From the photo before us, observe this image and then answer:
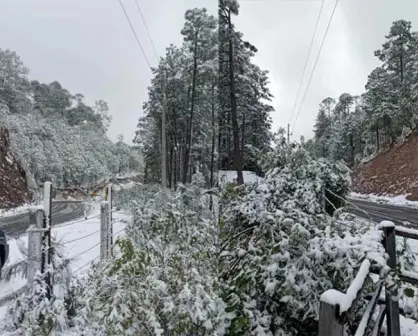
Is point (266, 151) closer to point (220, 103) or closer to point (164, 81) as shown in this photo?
point (220, 103)

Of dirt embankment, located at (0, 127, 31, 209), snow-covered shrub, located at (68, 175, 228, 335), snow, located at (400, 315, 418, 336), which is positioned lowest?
snow, located at (400, 315, 418, 336)

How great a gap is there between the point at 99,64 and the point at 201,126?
1.52ft

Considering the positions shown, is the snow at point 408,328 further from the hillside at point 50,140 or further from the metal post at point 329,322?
the hillside at point 50,140

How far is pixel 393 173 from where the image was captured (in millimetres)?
2057

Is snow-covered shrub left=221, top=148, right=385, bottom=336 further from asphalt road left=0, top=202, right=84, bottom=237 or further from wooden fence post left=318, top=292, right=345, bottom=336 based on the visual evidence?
asphalt road left=0, top=202, right=84, bottom=237

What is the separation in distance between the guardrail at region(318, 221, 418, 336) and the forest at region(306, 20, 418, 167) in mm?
704

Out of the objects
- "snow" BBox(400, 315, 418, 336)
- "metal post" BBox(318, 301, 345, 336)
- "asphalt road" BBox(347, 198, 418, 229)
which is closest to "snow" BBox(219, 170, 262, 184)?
"asphalt road" BBox(347, 198, 418, 229)

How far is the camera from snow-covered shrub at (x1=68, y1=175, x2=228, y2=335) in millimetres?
860

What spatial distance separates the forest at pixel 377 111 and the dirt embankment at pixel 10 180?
4.26 feet

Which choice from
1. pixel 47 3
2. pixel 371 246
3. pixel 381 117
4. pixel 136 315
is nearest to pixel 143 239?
pixel 136 315

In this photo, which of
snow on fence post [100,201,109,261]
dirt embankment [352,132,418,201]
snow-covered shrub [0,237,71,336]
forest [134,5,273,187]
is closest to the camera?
snow-covered shrub [0,237,71,336]

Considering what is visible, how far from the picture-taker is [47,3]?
114cm

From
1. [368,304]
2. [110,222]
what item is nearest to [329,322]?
[368,304]

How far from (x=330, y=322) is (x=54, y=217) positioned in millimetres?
818
